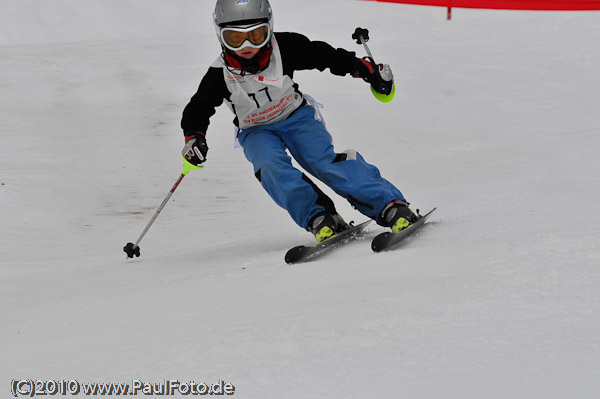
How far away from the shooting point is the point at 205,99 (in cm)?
396

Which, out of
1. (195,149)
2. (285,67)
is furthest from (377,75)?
(195,149)

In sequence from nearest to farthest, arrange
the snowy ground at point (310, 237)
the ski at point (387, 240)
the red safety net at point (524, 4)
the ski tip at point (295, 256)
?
the snowy ground at point (310, 237), the ski at point (387, 240), the ski tip at point (295, 256), the red safety net at point (524, 4)

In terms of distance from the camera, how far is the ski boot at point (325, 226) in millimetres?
3588

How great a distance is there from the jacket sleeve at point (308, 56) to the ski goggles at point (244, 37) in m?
0.22

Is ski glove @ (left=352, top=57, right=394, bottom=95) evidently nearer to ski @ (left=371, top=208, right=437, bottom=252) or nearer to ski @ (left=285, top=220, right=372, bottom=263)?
ski @ (left=285, top=220, right=372, bottom=263)

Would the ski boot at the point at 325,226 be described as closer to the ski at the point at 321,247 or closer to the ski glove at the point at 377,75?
the ski at the point at 321,247

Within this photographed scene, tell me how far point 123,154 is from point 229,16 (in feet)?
11.6

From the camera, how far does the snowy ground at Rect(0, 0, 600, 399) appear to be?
1.90m

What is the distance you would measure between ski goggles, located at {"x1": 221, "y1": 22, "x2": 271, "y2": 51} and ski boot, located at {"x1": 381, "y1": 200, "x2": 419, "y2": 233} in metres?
0.97

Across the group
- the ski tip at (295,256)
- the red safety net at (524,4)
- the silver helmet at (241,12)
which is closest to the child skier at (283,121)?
the silver helmet at (241,12)

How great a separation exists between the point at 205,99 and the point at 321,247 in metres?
1.05

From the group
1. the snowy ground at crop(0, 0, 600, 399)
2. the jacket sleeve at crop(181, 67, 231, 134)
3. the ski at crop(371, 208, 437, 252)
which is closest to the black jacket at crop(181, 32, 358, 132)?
the jacket sleeve at crop(181, 67, 231, 134)

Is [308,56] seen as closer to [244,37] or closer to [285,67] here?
[285,67]

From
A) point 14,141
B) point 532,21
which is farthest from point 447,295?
point 532,21
